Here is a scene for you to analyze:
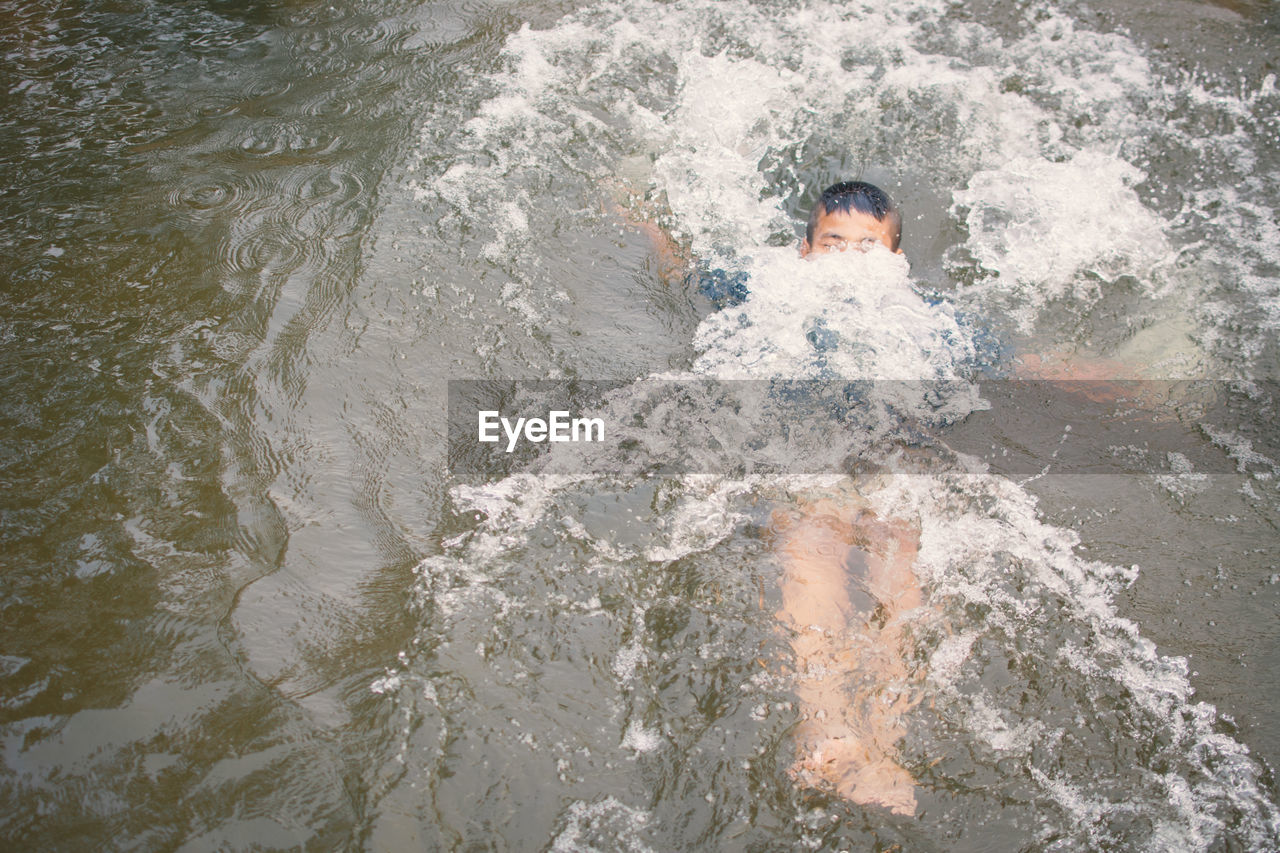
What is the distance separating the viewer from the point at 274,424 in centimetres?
299

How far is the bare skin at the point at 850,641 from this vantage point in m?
2.21

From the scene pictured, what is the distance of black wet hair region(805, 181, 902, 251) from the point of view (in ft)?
12.3

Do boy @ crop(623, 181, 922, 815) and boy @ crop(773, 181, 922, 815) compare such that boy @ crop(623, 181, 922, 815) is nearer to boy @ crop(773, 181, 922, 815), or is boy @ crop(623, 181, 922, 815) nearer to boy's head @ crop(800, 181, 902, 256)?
boy @ crop(773, 181, 922, 815)

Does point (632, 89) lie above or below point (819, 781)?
above

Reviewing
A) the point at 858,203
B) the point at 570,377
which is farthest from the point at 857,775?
the point at 858,203

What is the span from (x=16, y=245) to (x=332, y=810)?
10.0 feet

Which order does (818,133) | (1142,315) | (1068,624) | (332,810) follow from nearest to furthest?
(332,810) < (1068,624) < (1142,315) < (818,133)

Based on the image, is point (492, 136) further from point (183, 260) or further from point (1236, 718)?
point (1236, 718)

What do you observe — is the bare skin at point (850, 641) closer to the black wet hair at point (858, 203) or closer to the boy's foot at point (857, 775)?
the boy's foot at point (857, 775)

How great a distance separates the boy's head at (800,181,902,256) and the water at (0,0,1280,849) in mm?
151

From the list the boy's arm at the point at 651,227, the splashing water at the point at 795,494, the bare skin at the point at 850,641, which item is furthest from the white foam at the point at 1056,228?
the bare skin at the point at 850,641

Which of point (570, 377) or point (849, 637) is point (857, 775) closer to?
point (849, 637)

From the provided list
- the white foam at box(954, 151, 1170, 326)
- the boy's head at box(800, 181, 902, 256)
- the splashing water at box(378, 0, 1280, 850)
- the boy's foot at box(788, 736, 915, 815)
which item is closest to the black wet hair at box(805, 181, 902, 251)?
the boy's head at box(800, 181, 902, 256)

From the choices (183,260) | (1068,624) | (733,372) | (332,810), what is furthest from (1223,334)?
(183,260)
